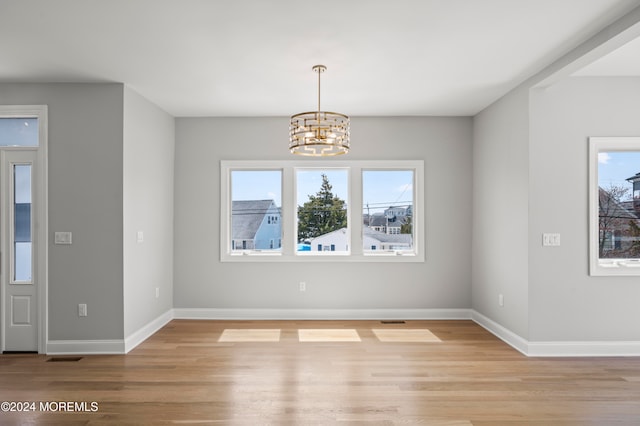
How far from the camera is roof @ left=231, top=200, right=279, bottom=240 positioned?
19.2 feet

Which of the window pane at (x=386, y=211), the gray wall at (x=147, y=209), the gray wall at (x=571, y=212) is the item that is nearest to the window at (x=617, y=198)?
the gray wall at (x=571, y=212)

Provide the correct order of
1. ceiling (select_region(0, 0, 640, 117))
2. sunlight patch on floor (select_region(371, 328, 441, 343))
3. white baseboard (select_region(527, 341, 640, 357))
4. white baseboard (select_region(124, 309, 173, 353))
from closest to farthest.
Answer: ceiling (select_region(0, 0, 640, 117)), white baseboard (select_region(527, 341, 640, 357)), white baseboard (select_region(124, 309, 173, 353)), sunlight patch on floor (select_region(371, 328, 441, 343))

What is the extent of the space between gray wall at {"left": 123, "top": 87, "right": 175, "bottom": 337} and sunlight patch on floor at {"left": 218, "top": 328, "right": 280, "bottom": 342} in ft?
3.09

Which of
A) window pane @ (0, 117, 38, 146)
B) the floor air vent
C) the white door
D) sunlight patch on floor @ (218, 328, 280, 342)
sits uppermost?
window pane @ (0, 117, 38, 146)

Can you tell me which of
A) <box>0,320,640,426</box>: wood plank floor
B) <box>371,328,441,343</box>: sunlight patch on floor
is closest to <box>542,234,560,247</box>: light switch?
<box>0,320,640,426</box>: wood plank floor

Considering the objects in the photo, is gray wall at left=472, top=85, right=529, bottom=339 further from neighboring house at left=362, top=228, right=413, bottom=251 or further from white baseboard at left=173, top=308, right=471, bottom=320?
neighboring house at left=362, top=228, right=413, bottom=251

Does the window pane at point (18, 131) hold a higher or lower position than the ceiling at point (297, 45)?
lower

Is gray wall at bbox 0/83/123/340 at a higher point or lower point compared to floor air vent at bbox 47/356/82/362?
higher

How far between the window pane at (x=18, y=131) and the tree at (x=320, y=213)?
3.17 m

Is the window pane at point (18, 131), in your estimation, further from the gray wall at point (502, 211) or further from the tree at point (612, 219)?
the tree at point (612, 219)

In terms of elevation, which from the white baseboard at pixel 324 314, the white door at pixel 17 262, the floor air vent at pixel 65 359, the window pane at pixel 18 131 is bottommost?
the floor air vent at pixel 65 359

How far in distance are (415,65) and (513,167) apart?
167 centimetres

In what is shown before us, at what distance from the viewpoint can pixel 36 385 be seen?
3.45m

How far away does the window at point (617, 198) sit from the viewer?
4211 mm
